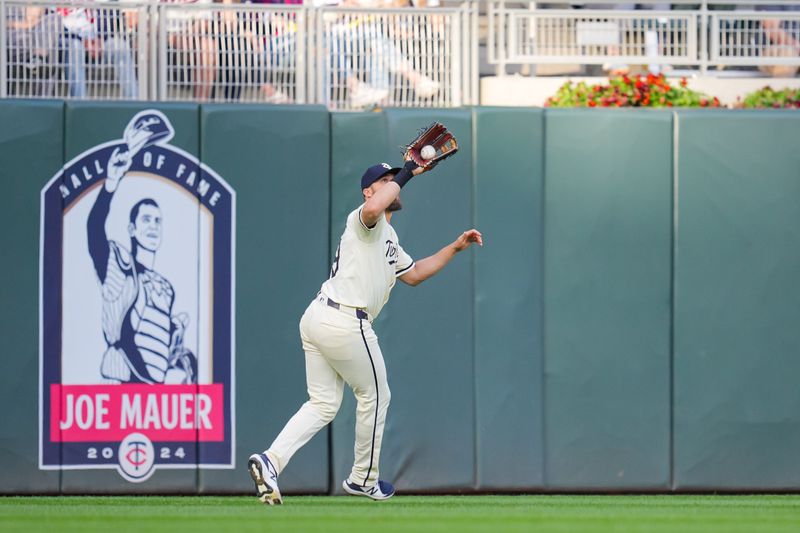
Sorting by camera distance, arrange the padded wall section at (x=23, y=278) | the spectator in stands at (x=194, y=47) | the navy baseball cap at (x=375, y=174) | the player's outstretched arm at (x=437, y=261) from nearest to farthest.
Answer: the navy baseball cap at (x=375, y=174) < the player's outstretched arm at (x=437, y=261) < the padded wall section at (x=23, y=278) < the spectator in stands at (x=194, y=47)

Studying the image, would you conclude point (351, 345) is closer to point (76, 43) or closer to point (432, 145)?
point (432, 145)

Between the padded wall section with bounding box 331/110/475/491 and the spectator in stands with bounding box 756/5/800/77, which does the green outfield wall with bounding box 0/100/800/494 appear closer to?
the padded wall section with bounding box 331/110/475/491

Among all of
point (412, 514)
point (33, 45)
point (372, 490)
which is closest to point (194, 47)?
point (33, 45)

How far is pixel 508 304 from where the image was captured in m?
8.90

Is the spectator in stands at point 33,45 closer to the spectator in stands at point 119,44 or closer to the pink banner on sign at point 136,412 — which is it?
the spectator in stands at point 119,44

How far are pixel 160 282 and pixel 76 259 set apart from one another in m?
0.60

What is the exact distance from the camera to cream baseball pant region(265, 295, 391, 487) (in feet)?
23.4

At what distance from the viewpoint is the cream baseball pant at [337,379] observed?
7.13m

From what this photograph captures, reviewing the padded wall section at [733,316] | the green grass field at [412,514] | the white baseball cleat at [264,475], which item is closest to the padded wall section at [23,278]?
the green grass field at [412,514]

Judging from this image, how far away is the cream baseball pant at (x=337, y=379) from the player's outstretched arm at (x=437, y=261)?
1.76 ft

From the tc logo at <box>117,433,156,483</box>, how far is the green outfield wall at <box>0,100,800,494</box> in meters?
0.02

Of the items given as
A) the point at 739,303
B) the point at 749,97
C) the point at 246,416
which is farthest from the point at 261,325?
the point at 749,97

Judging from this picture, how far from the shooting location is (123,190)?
28.6 feet

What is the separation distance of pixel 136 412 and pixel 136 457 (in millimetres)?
309
